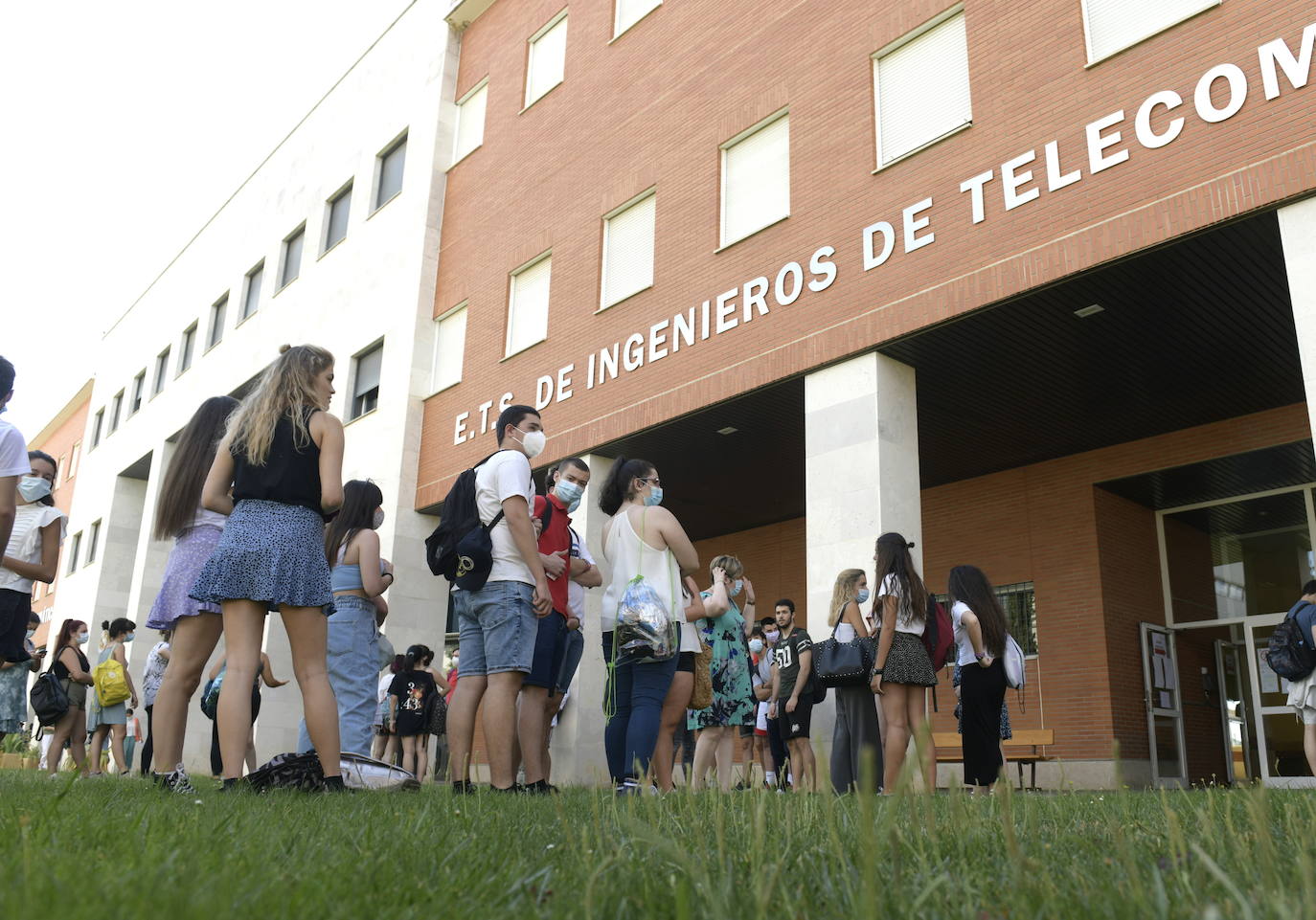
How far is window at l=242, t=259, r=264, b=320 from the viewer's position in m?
25.3

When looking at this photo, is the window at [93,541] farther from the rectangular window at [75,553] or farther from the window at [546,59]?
the window at [546,59]

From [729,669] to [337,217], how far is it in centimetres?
1806

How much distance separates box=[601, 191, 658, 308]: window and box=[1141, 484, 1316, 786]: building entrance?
8.36 metres

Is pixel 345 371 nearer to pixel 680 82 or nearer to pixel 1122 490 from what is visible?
pixel 680 82

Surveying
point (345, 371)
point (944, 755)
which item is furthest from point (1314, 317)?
point (345, 371)

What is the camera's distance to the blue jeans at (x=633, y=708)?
18.7 ft

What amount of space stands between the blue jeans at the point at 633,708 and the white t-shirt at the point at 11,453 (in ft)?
7.82

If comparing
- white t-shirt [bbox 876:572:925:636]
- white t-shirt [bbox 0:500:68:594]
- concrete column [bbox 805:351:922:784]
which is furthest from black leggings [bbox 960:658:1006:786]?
white t-shirt [bbox 0:500:68:594]

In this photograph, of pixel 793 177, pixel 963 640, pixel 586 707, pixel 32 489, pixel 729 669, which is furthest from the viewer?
pixel 586 707

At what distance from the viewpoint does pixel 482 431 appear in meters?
16.4

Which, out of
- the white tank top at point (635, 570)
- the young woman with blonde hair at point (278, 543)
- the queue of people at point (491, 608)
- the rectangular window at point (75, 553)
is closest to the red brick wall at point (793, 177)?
the queue of people at point (491, 608)

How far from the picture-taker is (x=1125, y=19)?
32.4 ft

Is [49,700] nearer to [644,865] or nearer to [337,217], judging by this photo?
[644,865]

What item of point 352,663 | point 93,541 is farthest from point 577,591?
point 93,541
